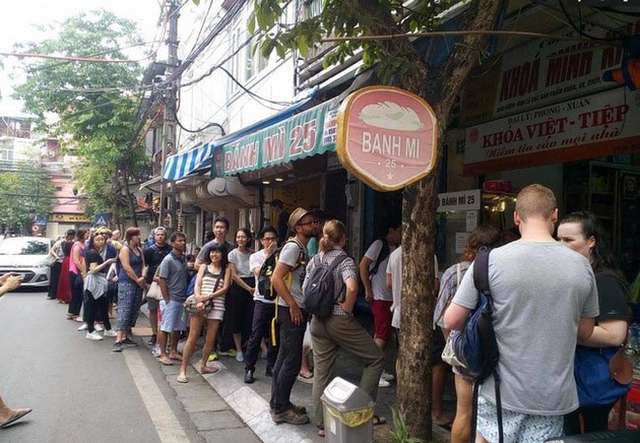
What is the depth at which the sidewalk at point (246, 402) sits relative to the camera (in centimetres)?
459

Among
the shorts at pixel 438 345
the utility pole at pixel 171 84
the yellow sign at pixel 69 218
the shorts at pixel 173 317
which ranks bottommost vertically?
the shorts at pixel 173 317

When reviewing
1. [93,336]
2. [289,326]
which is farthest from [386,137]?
[93,336]

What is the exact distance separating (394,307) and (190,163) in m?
5.92

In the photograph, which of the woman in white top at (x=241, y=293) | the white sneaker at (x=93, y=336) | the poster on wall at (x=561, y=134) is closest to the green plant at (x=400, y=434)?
the poster on wall at (x=561, y=134)

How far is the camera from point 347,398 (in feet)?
11.1

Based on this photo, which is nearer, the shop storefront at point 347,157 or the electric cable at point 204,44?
the shop storefront at point 347,157

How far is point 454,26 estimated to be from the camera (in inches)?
219

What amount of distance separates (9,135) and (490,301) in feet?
212

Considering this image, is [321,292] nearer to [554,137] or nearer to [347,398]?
[347,398]

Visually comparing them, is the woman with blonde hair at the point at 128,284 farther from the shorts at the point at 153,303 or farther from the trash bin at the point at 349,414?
the trash bin at the point at 349,414

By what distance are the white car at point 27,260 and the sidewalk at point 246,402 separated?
11.4m

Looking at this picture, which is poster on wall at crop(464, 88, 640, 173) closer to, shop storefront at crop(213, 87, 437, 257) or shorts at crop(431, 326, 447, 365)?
shop storefront at crop(213, 87, 437, 257)

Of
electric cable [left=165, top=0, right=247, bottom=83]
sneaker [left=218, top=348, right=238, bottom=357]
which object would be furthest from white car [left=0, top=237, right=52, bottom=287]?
sneaker [left=218, top=348, right=238, bottom=357]

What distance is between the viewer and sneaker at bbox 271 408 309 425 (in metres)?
4.68
